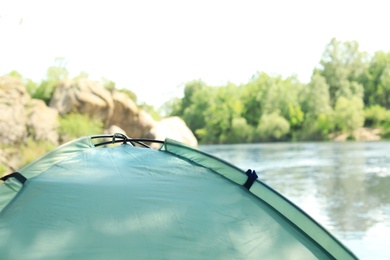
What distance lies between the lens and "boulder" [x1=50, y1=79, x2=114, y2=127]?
17688 mm

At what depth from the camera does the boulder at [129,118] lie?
2011cm

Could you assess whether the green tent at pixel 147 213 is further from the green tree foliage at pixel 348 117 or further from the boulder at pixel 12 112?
the green tree foliage at pixel 348 117

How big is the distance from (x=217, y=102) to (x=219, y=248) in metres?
49.3

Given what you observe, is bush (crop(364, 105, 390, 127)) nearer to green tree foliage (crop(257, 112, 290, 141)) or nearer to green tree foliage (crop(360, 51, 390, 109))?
green tree foliage (crop(360, 51, 390, 109))

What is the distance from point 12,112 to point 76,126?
399cm

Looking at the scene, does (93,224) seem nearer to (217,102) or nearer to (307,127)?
(307,127)

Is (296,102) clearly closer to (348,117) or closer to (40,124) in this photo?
(348,117)

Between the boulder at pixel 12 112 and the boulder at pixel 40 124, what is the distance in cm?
40

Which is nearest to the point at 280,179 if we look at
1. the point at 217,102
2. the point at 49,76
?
the point at 49,76

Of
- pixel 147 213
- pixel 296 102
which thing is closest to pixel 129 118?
pixel 147 213

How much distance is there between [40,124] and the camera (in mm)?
13891

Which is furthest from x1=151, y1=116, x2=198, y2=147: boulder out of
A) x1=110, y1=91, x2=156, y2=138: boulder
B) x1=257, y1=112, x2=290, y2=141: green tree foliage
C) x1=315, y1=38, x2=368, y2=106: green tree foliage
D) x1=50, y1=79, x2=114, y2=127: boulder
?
x1=315, y1=38, x2=368, y2=106: green tree foliage

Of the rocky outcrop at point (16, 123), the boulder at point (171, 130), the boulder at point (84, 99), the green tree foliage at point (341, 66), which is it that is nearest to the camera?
the rocky outcrop at point (16, 123)

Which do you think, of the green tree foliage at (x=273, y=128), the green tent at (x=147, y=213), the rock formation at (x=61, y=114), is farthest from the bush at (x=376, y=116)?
the green tent at (x=147, y=213)
